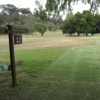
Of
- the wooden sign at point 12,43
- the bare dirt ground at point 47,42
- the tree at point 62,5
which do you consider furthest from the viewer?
the bare dirt ground at point 47,42

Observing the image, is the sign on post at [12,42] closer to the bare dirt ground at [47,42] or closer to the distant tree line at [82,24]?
the bare dirt ground at [47,42]

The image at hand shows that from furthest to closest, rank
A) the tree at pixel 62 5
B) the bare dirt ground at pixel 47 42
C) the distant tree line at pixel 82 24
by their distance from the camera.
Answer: the distant tree line at pixel 82 24
the bare dirt ground at pixel 47 42
the tree at pixel 62 5

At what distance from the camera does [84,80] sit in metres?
5.45

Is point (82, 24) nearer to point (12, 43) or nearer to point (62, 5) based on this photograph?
point (62, 5)

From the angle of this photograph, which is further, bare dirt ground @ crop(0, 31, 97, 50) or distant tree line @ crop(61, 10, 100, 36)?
distant tree line @ crop(61, 10, 100, 36)

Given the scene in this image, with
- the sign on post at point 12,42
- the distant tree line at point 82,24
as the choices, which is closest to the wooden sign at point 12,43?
the sign on post at point 12,42

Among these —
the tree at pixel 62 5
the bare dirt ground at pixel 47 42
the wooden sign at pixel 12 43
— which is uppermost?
the tree at pixel 62 5

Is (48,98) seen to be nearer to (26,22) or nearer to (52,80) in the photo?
(52,80)

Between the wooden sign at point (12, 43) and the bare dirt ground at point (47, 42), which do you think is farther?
the bare dirt ground at point (47, 42)

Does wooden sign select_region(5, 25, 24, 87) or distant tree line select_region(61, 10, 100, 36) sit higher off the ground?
distant tree line select_region(61, 10, 100, 36)

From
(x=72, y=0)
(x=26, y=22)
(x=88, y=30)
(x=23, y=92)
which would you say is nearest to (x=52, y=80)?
(x=23, y=92)

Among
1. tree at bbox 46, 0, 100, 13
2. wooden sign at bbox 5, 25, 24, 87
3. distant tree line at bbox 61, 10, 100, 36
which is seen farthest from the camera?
distant tree line at bbox 61, 10, 100, 36

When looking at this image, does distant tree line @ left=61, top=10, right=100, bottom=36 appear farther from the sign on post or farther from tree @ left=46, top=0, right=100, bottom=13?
the sign on post

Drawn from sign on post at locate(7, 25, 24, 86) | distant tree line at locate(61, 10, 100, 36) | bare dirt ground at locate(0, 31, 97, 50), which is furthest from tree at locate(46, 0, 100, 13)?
distant tree line at locate(61, 10, 100, 36)
